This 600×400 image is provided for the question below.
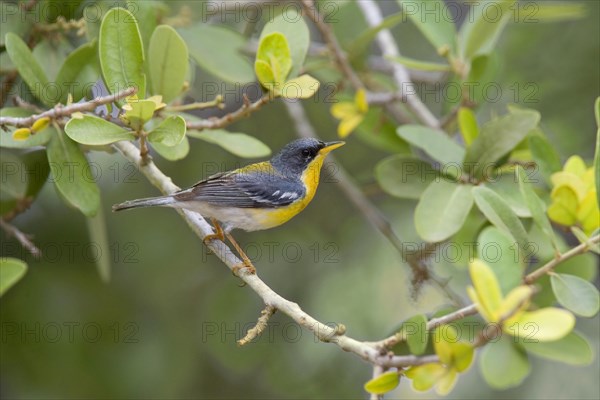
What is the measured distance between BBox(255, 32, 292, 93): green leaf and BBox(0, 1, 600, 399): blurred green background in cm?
116

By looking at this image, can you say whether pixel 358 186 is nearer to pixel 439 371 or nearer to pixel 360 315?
pixel 360 315

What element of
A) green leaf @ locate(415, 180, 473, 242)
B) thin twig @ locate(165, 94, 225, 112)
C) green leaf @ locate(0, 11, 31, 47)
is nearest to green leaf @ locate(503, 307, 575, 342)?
green leaf @ locate(415, 180, 473, 242)

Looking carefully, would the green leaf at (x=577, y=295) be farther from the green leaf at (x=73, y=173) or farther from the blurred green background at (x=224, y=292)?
the green leaf at (x=73, y=173)

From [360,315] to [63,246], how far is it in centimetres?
170

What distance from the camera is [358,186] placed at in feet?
14.5

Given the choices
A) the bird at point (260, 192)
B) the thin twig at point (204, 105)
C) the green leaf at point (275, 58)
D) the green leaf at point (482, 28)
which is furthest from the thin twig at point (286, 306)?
the green leaf at point (482, 28)

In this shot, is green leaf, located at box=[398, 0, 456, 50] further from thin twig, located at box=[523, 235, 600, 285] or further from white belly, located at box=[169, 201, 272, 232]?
thin twig, located at box=[523, 235, 600, 285]

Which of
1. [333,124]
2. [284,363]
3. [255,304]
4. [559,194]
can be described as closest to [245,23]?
[333,124]

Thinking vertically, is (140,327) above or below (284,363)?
above

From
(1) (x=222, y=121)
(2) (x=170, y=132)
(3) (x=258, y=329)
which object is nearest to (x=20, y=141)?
(2) (x=170, y=132)

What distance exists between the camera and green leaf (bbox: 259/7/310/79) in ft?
9.55

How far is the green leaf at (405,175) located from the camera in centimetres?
328

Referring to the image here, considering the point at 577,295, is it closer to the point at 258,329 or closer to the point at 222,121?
the point at 258,329

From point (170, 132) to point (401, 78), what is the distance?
6.61 ft
